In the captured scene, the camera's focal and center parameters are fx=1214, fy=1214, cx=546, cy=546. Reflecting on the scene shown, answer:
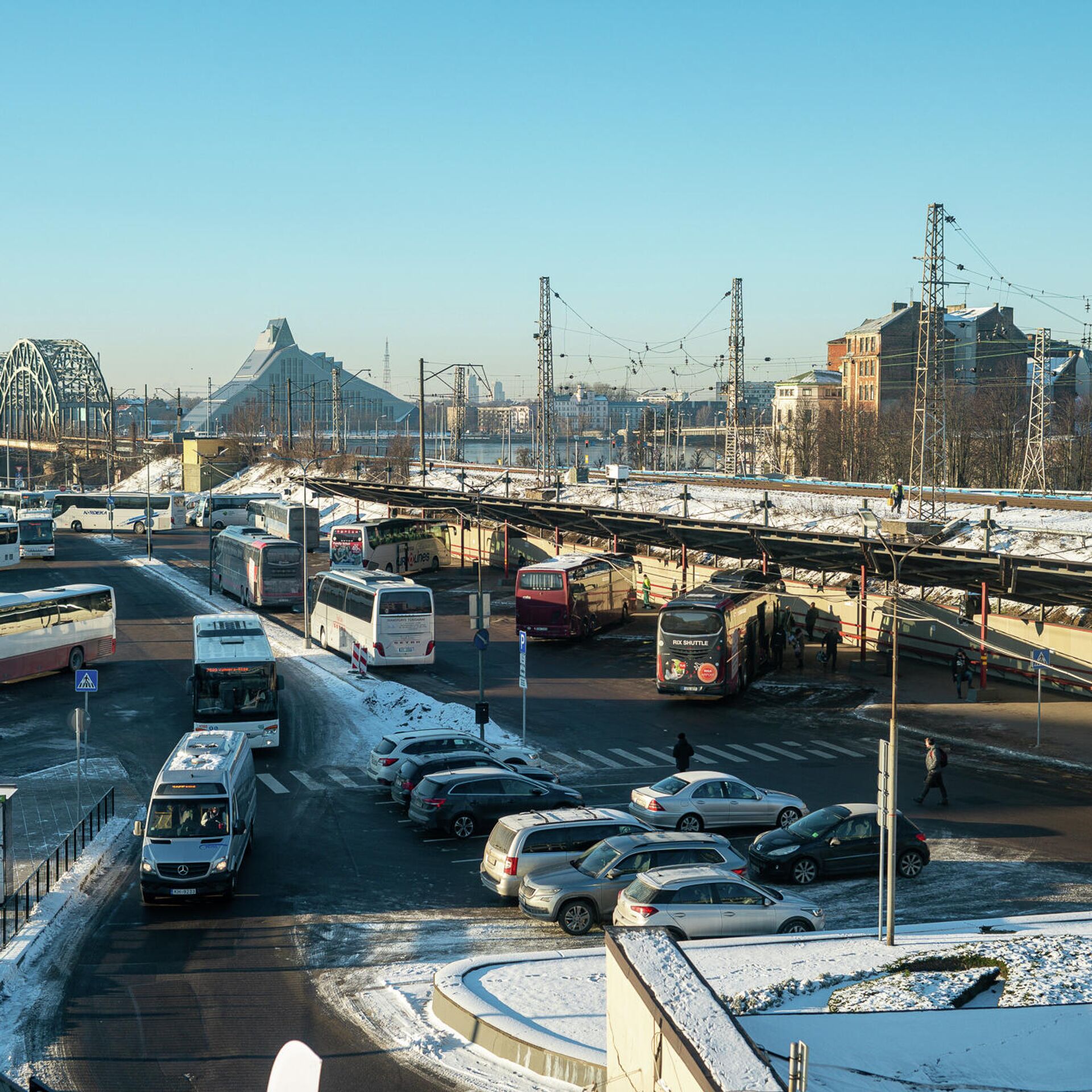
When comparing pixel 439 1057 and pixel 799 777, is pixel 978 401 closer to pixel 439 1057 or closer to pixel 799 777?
pixel 799 777

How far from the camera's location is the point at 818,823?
22859mm

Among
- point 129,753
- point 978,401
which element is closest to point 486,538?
point 129,753

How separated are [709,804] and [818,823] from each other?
2.87 metres

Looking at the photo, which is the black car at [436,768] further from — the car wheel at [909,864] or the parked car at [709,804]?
the car wheel at [909,864]

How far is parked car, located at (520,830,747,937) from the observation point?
1928cm

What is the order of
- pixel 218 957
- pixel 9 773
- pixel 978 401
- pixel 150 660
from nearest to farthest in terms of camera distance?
pixel 218 957, pixel 9 773, pixel 150 660, pixel 978 401

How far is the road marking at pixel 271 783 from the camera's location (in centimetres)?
2830

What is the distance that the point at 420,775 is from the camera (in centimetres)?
2659

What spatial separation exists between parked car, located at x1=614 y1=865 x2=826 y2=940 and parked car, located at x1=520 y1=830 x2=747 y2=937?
26.2 inches

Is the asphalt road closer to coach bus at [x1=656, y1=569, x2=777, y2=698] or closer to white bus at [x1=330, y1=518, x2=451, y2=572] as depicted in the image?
coach bus at [x1=656, y1=569, x2=777, y2=698]

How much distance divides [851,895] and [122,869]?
1320 cm

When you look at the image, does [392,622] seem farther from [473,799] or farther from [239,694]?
[473,799]

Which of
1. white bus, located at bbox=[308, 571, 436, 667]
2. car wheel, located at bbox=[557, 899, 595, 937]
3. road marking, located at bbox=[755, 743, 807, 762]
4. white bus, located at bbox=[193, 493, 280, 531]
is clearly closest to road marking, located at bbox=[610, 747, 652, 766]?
road marking, located at bbox=[755, 743, 807, 762]

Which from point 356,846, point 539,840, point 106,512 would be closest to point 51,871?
point 356,846
